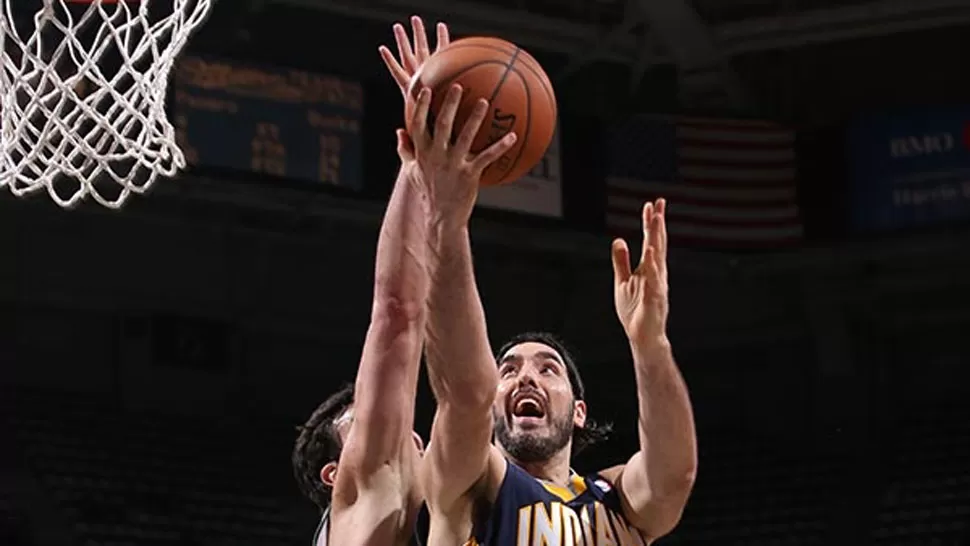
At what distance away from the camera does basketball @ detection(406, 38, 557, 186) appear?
2881 millimetres

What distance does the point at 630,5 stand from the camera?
1092 cm

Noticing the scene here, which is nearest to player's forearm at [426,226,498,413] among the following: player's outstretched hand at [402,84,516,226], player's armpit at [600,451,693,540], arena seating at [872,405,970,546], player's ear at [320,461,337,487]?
player's outstretched hand at [402,84,516,226]

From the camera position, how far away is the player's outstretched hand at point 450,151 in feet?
9.17

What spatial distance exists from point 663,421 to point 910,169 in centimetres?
813

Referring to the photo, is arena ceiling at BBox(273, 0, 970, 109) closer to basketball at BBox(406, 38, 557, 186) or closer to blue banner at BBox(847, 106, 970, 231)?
blue banner at BBox(847, 106, 970, 231)

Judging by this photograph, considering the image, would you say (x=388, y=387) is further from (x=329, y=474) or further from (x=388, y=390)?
(x=329, y=474)

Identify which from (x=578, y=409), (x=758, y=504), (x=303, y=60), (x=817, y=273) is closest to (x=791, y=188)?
(x=817, y=273)

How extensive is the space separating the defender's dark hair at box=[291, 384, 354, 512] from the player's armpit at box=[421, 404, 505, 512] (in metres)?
0.65

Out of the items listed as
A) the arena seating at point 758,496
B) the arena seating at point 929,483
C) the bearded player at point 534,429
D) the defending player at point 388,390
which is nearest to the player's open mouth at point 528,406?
the bearded player at point 534,429

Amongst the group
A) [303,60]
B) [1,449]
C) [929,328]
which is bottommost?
[1,449]

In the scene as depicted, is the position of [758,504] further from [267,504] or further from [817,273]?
[267,504]

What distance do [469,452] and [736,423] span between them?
1013 centimetres

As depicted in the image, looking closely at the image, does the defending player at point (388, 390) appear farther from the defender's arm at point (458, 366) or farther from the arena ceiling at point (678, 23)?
the arena ceiling at point (678, 23)

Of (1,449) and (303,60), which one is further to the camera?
(303,60)
